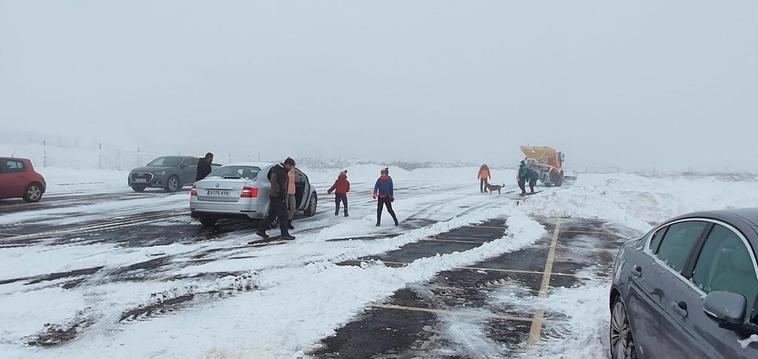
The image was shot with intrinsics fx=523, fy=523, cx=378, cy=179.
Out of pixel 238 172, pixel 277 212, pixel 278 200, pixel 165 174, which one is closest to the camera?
pixel 278 200

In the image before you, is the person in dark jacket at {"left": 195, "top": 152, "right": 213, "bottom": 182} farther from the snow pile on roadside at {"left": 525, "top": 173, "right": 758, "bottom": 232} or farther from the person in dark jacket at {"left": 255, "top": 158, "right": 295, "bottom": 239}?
the snow pile on roadside at {"left": 525, "top": 173, "right": 758, "bottom": 232}

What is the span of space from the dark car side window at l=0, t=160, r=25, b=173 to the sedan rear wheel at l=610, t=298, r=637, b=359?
55.6 feet

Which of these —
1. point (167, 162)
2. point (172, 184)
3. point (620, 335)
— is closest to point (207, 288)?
point (620, 335)

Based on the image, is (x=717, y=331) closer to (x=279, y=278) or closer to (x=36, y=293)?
(x=279, y=278)

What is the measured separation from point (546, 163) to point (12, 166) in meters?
31.6

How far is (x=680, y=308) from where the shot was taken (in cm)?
303

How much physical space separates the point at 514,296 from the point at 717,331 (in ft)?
13.3

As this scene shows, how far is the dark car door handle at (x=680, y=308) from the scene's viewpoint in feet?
9.73

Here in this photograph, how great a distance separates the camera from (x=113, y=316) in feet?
17.5

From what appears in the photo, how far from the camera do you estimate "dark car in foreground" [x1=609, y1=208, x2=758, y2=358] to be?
8.15ft

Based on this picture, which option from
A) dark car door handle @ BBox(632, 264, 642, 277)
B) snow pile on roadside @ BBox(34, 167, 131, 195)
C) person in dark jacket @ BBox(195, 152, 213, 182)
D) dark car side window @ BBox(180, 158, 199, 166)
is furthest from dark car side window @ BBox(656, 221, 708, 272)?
snow pile on roadside @ BBox(34, 167, 131, 195)

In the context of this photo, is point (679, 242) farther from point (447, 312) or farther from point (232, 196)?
point (232, 196)

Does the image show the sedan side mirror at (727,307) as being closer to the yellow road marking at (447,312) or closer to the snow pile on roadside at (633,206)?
the yellow road marking at (447,312)

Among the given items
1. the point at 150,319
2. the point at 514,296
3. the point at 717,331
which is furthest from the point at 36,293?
the point at 717,331
